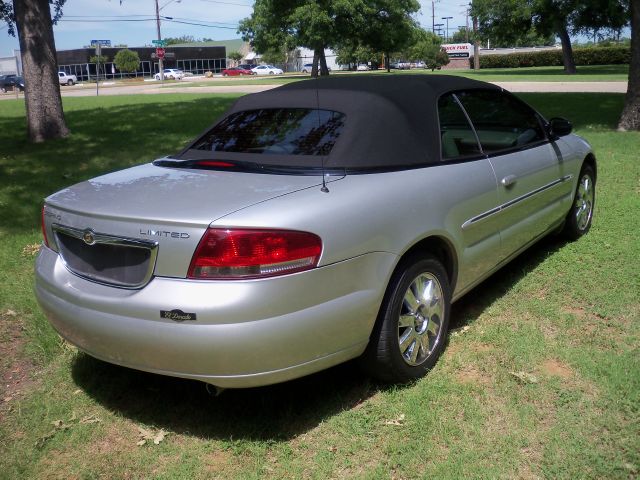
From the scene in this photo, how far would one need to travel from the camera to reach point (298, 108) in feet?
13.1

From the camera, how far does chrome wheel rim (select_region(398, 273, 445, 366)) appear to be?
3471 mm

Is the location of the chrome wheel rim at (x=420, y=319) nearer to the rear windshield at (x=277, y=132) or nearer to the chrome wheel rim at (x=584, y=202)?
the rear windshield at (x=277, y=132)

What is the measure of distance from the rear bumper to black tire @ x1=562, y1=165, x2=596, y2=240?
10.5 feet

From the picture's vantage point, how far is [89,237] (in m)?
3.12

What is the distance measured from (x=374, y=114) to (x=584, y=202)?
3102 mm

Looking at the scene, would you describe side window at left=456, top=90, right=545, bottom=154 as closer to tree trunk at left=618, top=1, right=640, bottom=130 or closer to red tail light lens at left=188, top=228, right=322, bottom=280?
red tail light lens at left=188, top=228, right=322, bottom=280

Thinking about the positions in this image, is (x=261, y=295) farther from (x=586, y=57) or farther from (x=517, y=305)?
(x=586, y=57)

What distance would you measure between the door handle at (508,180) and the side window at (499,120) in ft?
0.68

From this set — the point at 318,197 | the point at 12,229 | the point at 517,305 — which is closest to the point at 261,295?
the point at 318,197

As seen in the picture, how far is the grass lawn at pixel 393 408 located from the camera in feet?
9.74

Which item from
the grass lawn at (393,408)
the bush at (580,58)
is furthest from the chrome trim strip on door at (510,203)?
the bush at (580,58)

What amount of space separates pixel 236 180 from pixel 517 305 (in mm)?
2323

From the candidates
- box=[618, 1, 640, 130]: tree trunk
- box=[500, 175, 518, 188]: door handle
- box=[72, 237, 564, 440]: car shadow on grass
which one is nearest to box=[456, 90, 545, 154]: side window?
box=[500, 175, 518, 188]: door handle

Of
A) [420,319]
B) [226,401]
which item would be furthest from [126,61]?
[420,319]
